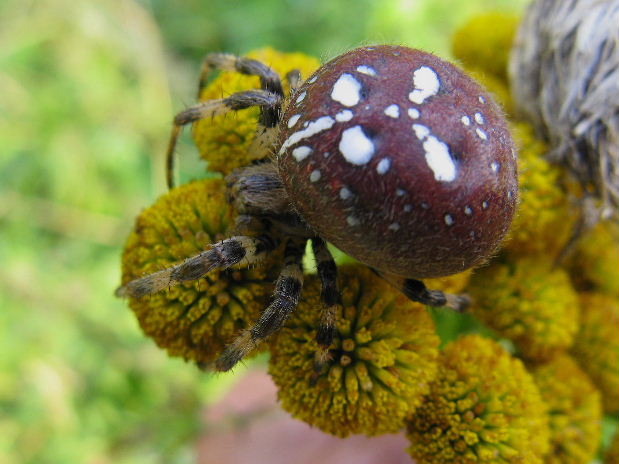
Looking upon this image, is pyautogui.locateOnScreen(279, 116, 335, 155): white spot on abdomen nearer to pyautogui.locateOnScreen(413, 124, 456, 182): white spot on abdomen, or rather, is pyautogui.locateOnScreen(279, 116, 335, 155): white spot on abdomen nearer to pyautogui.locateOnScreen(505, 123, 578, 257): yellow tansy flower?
pyautogui.locateOnScreen(413, 124, 456, 182): white spot on abdomen

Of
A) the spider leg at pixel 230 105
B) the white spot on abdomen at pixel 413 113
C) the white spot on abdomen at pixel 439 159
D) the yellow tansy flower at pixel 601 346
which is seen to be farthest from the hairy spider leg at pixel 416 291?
the yellow tansy flower at pixel 601 346

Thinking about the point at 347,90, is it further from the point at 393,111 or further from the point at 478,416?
the point at 478,416

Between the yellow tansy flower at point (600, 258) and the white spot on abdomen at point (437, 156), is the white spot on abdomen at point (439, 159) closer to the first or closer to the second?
the white spot on abdomen at point (437, 156)

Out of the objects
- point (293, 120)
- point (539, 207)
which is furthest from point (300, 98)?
point (539, 207)

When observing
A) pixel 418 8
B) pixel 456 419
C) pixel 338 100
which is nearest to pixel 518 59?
pixel 338 100

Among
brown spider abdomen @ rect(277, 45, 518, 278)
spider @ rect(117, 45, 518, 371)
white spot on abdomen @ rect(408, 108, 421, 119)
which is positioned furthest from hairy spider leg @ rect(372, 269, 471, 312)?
white spot on abdomen @ rect(408, 108, 421, 119)

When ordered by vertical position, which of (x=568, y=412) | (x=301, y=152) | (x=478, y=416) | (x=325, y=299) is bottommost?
(x=568, y=412)
